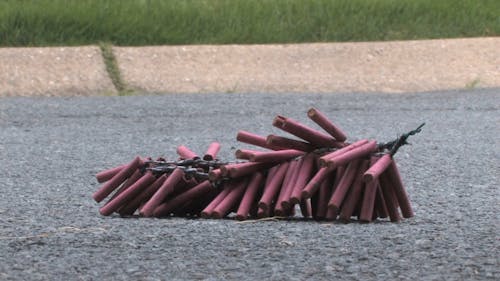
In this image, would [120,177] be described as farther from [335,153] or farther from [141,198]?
[335,153]

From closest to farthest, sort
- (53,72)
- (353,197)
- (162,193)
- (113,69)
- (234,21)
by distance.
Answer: (353,197)
(162,193)
(53,72)
(113,69)
(234,21)

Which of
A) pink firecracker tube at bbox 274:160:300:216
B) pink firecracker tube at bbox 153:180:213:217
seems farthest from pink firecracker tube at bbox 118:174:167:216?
pink firecracker tube at bbox 274:160:300:216

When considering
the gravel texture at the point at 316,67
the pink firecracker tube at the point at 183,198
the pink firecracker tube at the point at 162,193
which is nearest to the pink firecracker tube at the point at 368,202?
the pink firecracker tube at the point at 183,198

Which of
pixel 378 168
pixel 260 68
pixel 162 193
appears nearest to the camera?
pixel 378 168

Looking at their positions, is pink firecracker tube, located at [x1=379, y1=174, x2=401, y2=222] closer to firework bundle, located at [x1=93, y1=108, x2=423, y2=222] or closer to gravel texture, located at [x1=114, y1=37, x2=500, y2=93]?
firework bundle, located at [x1=93, y1=108, x2=423, y2=222]

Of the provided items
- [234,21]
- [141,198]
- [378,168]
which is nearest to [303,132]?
[378,168]

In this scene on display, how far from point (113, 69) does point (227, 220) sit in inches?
339

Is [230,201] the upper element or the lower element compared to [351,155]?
lower

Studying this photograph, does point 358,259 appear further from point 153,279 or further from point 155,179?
point 155,179

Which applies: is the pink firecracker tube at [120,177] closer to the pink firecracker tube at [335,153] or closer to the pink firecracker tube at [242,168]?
the pink firecracker tube at [242,168]

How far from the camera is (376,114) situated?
36.7 feet

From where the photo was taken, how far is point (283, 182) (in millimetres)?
5098

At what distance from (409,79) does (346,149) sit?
866 cm

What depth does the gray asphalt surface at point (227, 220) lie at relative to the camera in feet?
13.0
